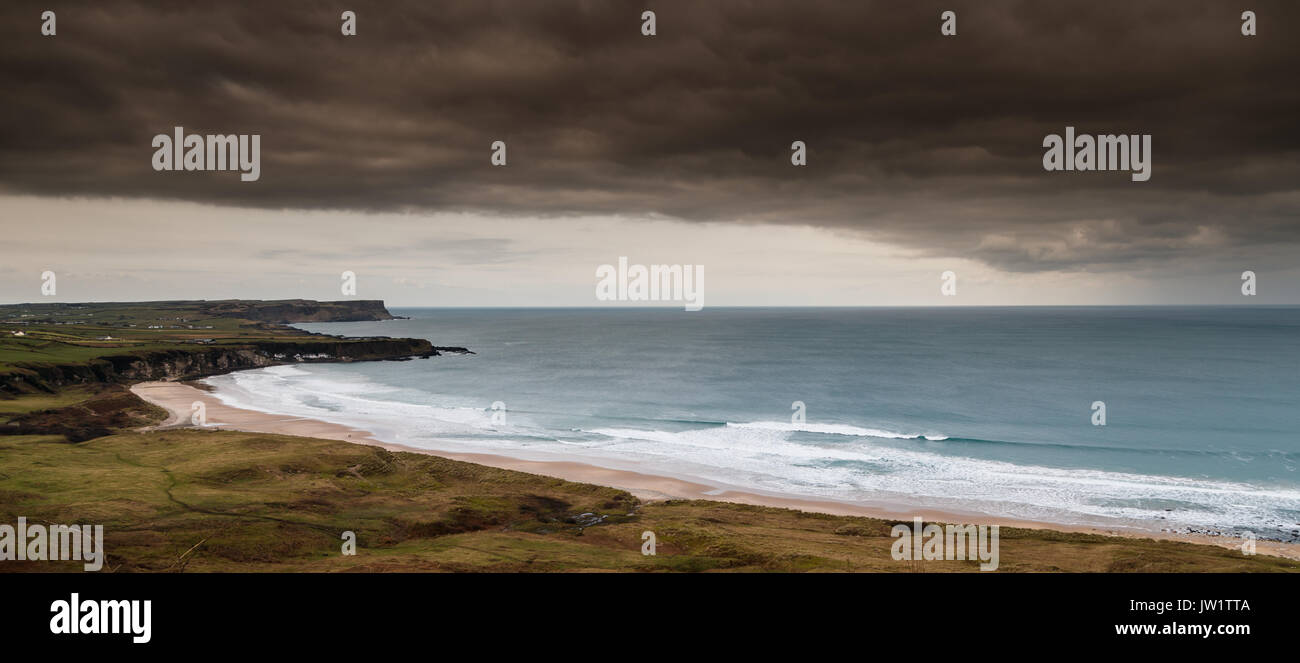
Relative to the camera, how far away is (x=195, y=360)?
112750 millimetres

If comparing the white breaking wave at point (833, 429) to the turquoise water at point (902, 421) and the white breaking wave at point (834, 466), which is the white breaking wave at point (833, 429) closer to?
the white breaking wave at point (834, 466)

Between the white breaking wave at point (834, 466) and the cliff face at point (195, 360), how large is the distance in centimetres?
1772

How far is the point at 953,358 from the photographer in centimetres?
14100

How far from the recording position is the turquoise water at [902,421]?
4553 centimetres

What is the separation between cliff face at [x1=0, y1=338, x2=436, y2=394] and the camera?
7669 cm

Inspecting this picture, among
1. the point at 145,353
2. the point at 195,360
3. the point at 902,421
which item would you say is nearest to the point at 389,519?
the point at 902,421

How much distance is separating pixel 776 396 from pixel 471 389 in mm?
47773

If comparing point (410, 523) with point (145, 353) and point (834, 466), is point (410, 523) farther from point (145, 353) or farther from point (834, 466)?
point (145, 353)

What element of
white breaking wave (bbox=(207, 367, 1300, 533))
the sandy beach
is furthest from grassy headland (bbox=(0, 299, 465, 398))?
white breaking wave (bbox=(207, 367, 1300, 533))

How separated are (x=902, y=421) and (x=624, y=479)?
38.8 m

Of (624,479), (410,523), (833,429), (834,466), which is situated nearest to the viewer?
(410,523)

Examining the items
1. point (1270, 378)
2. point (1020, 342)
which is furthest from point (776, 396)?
point (1020, 342)

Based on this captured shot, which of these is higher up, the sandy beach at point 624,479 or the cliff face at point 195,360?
the cliff face at point 195,360

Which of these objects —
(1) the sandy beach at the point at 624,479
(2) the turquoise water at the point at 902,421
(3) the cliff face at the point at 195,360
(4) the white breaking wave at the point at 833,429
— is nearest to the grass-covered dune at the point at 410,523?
(1) the sandy beach at the point at 624,479
